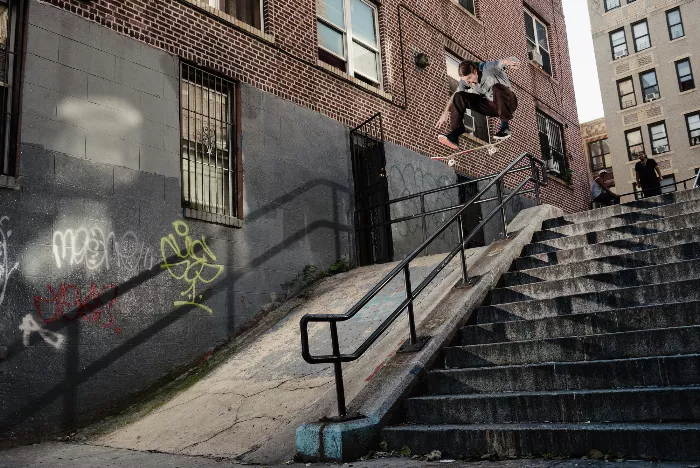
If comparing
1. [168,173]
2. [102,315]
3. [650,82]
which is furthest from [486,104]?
[650,82]

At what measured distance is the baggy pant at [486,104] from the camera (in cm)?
1000

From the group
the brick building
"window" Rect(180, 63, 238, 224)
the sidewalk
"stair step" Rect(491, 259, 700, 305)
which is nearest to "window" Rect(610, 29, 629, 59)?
the brick building

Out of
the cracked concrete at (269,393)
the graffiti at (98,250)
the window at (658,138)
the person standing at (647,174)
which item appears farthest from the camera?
the window at (658,138)

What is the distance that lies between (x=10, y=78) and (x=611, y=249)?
267 inches

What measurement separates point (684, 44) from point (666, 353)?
3280cm

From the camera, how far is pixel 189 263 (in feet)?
24.9

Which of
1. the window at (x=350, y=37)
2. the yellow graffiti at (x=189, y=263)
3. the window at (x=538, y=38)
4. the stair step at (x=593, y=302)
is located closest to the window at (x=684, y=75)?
the window at (x=538, y=38)

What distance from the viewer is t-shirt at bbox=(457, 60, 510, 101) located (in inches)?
395

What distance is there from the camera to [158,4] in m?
8.02

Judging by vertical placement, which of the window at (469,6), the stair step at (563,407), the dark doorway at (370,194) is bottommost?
the stair step at (563,407)

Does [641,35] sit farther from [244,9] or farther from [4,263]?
[4,263]

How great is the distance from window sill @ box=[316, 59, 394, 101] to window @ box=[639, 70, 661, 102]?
2632cm

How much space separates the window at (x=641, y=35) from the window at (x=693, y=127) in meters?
4.92

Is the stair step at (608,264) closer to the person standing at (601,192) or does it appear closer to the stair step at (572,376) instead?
the stair step at (572,376)
